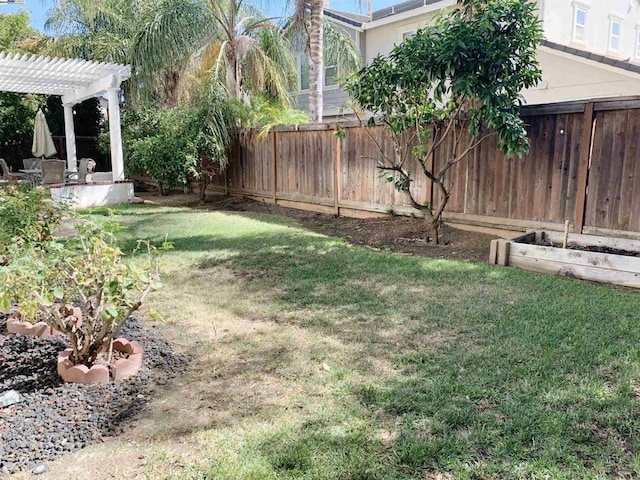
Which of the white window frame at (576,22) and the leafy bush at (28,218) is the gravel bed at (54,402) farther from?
the white window frame at (576,22)

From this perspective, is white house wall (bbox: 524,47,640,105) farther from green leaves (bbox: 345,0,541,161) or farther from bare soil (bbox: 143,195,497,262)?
bare soil (bbox: 143,195,497,262)

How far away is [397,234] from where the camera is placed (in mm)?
7371

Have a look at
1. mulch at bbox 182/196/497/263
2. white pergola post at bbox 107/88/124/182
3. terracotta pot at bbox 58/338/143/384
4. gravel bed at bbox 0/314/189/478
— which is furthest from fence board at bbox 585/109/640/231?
white pergola post at bbox 107/88/124/182

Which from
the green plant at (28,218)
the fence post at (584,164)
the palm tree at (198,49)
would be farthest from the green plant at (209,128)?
the fence post at (584,164)

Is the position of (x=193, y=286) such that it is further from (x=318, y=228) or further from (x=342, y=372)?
(x=318, y=228)

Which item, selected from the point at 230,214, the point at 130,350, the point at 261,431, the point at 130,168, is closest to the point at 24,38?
the point at 130,168

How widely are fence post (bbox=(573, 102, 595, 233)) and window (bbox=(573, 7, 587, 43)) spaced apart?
31.4ft

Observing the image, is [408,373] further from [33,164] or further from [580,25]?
[580,25]

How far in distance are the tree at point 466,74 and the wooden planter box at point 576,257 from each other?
1.21 metres

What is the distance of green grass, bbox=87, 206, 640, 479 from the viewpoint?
219 centimetres

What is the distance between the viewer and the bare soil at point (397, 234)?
20.7 feet

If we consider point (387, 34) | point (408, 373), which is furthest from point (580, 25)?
point (408, 373)

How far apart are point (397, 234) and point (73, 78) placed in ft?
31.0

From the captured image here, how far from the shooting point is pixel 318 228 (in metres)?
8.44
